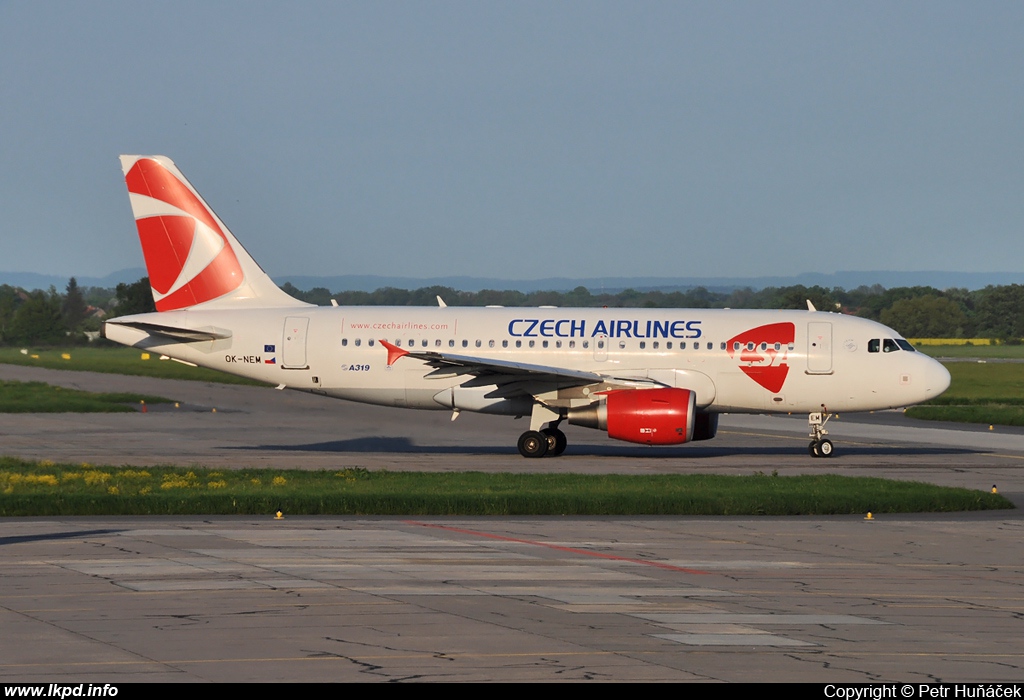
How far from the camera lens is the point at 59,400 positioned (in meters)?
48.5

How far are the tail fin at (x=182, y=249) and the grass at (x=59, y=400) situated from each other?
14095 mm

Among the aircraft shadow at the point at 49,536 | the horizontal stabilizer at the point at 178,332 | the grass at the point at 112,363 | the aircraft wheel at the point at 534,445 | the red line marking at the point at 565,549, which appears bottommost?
the aircraft shadow at the point at 49,536

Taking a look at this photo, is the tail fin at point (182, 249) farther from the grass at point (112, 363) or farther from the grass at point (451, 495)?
the grass at point (112, 363)

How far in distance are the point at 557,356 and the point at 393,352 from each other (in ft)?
14.8

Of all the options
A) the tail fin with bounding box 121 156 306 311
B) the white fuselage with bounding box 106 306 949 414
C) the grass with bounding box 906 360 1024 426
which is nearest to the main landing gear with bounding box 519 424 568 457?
the white fuselage with bounding box 106 306 949 414

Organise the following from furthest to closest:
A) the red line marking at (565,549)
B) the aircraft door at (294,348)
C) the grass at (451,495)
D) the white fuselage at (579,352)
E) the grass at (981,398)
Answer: the grass at (981,398), the aircraft door at (294,348), the white fuselage at (579,352), the grass at (451,495), the red line marking at (565,549)

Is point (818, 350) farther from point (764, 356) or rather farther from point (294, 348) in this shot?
point (294, 348)

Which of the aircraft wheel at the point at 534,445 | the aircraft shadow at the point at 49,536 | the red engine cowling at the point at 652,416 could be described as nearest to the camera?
the aircraft shadow at the point at 49,536

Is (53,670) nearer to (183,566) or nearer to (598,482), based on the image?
(183,566)

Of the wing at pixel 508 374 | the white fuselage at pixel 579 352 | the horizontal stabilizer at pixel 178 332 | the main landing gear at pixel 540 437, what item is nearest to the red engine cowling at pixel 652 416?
the wing at pixel 508 374

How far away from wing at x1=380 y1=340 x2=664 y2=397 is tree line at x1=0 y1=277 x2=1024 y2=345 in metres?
23.9

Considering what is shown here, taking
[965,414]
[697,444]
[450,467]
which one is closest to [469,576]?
[450,467]

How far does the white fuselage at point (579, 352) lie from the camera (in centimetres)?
3156
